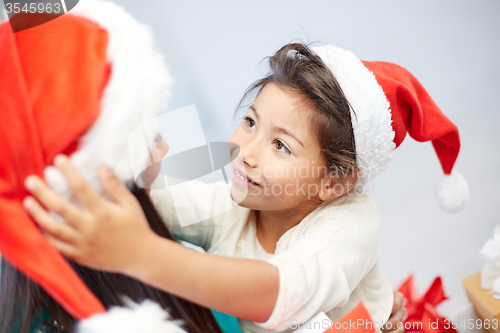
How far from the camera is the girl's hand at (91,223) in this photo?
33 centimetres

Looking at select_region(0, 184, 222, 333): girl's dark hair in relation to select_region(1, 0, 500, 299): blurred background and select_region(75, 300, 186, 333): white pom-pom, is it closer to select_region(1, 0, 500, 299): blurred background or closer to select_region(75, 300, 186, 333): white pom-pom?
select_region(75, 300, 186, 333): white pom-pom

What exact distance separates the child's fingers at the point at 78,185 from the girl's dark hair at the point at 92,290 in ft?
0.26

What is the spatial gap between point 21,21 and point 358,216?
466 mm

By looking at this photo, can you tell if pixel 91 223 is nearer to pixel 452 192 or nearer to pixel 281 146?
pixel 281 146

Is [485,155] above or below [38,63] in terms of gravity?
below

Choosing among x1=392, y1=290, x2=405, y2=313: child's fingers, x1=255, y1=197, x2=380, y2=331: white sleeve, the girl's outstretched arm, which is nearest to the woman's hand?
x1=392, y1=290, x2=405, y2=313: child's fingers

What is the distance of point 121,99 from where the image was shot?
36 cm

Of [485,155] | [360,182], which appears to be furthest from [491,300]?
[485,155]

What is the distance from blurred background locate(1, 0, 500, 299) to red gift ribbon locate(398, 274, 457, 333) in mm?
172

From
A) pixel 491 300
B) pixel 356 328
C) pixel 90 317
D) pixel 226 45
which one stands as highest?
pixel 226 45

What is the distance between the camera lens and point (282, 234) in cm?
67

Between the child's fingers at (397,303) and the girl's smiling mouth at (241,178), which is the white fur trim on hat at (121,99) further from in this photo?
the child's fingers at (397,303)

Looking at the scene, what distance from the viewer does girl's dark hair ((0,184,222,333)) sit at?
437 mm

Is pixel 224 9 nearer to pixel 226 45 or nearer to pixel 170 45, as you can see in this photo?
pixel 226 45
